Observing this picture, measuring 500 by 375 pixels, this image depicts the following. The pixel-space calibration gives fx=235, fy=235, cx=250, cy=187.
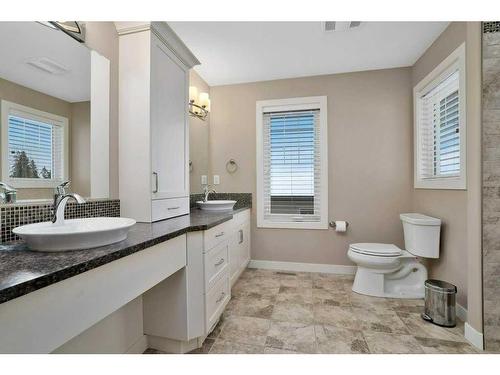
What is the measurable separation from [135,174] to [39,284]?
→ 105 cm

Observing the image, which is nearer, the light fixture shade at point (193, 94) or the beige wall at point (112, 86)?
the beige wall at point (112, 86)

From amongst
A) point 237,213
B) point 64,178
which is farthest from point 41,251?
point 237,213

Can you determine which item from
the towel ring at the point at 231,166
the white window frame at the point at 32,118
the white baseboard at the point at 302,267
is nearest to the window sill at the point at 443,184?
the white baseboard at the point at 302,267

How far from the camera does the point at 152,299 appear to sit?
58.4 inches

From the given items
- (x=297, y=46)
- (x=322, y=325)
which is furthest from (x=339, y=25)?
(x=322, y=325)

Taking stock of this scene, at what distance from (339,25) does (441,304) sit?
7.63ft

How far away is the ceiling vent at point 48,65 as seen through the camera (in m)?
1.16

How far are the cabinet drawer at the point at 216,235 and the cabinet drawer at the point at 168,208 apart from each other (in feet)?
1.24

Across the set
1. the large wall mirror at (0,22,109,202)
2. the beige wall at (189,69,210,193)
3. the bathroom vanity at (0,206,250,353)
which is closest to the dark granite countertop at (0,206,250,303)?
the bathroom vanity at (0,206,250,353)

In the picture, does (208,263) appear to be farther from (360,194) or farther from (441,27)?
(441,27)

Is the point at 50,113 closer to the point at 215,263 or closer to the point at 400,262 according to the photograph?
the point at 215,263

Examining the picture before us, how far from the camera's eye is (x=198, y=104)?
2646mm

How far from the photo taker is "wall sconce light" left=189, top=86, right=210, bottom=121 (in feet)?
8.34

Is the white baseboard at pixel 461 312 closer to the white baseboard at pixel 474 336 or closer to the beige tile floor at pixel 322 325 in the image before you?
the beige tile floor at pixel 322 325
